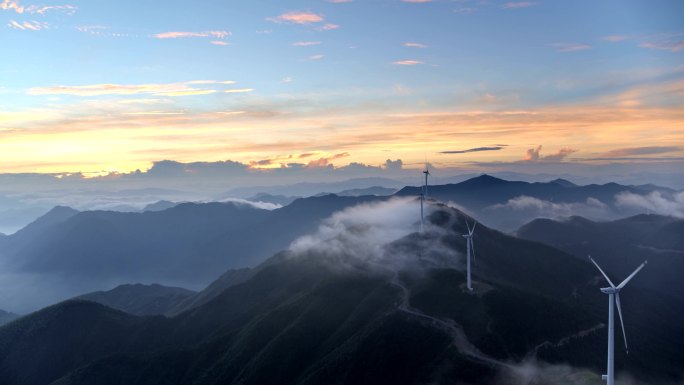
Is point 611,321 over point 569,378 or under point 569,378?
over

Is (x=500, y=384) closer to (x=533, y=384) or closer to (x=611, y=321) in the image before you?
(x=533, y=384)

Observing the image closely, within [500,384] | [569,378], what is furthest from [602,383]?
[500,384]

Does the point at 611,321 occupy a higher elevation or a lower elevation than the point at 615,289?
lower

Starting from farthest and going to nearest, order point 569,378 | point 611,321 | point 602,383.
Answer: point 569,378, point 602,383, point 611,321

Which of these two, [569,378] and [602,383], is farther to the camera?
[569,378]

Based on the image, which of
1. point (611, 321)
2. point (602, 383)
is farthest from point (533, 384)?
point (611, 321)

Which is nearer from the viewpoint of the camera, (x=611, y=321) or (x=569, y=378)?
(x=611, y=321)

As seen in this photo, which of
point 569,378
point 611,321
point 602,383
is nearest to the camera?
point 611,321

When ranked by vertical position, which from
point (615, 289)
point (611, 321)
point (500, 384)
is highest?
point (615, 289)

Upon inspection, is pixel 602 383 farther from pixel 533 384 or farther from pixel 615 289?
pixel 615 289
